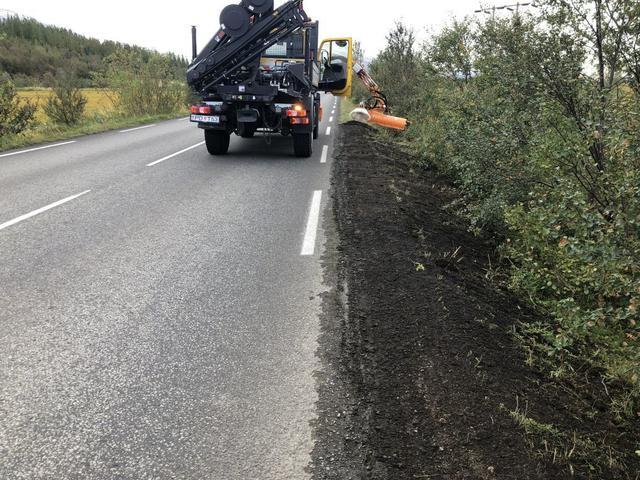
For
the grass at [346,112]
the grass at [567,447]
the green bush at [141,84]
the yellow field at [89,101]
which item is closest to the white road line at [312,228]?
the grass at [567,447]

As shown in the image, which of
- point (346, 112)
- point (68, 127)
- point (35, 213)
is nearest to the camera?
point (35, 213)

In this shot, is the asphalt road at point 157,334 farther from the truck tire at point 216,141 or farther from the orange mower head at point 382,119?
the orange mower head at point 382,119

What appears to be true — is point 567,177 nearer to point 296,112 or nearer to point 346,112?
point 296,112

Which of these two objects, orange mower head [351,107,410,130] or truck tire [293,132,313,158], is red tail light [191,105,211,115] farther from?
orange mower head [351,107,410,130]

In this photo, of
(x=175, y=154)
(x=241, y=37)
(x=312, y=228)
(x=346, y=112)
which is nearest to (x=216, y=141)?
(x=175, y=154)

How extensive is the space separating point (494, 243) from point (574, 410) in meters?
3.34

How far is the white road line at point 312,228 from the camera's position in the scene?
16.8ft

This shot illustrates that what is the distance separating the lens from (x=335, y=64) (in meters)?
13.6

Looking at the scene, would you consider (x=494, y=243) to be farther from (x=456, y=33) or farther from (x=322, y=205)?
(x=456, y=33)

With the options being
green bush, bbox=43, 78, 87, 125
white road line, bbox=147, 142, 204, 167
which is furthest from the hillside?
white road line, bbox=147, 142, 204, 167

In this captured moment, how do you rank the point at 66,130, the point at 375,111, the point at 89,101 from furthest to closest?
the point at 89,101 → the point at 66,130 → the point at 375,111

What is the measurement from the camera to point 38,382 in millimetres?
2822

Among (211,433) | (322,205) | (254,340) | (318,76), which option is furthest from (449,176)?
(211,433)

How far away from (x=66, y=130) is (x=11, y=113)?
2.83 meters
